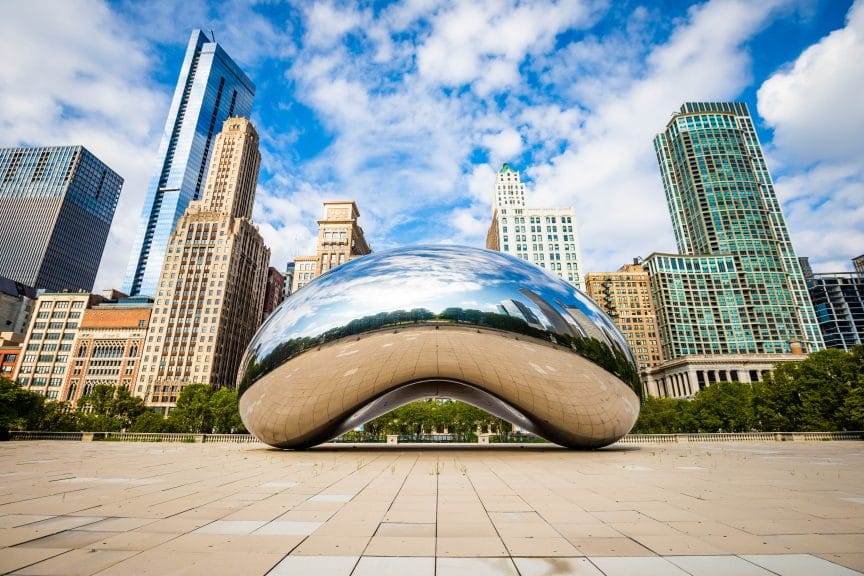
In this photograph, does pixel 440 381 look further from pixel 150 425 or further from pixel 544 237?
pixel 544 237

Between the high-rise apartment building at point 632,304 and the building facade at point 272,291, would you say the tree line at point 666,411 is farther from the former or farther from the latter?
the building facade at point 272,291

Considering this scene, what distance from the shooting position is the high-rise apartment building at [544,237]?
116 m

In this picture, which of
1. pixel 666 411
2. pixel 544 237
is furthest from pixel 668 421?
pixel 544 237

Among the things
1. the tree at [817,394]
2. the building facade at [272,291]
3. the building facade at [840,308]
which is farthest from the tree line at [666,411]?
the building facade at [840,308]

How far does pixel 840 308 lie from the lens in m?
177

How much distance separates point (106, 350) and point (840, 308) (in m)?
266

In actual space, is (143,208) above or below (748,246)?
above

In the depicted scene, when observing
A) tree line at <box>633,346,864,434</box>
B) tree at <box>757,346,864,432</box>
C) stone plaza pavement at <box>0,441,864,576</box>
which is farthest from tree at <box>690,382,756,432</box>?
stone plaza pavement at <box>0,441,864,576</box>

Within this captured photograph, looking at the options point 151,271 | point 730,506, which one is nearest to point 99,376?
point 151,271

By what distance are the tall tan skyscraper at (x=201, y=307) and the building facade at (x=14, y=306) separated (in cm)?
5529

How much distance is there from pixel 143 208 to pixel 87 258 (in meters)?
30.0

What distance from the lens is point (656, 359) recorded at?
117875 mm

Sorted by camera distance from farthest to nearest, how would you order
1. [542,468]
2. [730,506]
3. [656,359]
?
[656,359] < [542,468] < [730,506]

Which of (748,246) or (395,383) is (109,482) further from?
(748,246)
